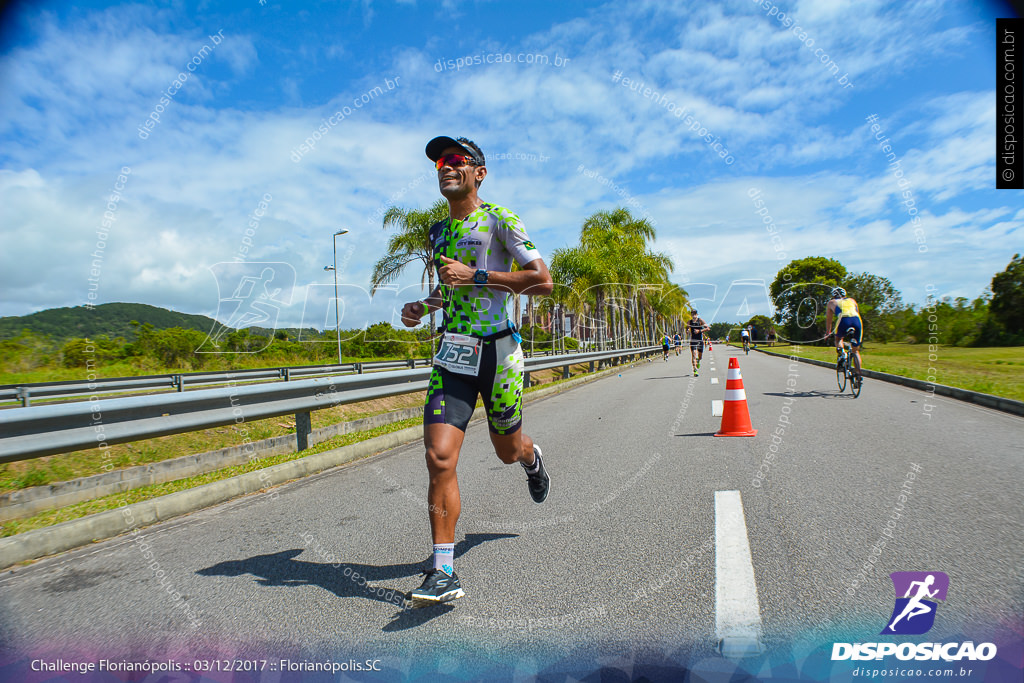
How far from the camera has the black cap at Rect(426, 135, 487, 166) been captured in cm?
318

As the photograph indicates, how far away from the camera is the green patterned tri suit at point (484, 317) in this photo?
122 inches

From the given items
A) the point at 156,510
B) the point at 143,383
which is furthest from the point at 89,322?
the point at 156,510

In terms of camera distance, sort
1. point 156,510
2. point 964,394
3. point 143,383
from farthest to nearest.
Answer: point 143,383 < point 964,394 < point 156,510

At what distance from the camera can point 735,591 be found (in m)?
2.74

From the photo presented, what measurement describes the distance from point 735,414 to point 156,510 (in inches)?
249

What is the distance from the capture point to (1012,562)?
9.82 ft

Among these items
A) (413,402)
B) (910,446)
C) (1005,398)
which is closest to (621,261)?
(413,402)

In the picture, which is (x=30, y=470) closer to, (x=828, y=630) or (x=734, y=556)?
(x=734, y=556)

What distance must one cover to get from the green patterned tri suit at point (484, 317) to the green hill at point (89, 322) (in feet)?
24.1

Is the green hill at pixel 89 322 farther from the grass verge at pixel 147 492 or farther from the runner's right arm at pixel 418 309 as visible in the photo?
the runner's right arm at pixel 418 309

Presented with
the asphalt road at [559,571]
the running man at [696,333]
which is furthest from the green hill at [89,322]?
the running man at [696,333]

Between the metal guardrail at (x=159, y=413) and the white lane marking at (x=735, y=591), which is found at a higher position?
the metal guardrail at (x=159, y=413)

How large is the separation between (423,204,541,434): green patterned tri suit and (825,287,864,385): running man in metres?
10.8

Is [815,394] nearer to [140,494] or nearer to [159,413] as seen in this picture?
[159,413]
